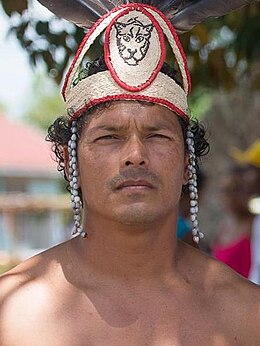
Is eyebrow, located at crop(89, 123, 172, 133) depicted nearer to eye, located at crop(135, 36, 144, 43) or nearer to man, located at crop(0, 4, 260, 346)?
man, located at crop(0, 4, 260, 346)

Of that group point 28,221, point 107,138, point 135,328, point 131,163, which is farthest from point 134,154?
point 28,221

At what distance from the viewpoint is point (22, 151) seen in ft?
109

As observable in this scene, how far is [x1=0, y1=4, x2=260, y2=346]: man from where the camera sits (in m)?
3.11

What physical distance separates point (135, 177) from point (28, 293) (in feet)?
1.81

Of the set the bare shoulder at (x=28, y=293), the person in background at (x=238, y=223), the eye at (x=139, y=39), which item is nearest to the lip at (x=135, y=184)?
the bare shoulder at (x=28, y=293)

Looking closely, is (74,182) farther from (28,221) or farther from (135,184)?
(28,221)

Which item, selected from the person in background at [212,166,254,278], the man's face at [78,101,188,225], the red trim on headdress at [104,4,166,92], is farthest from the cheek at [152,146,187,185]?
the person in background at [212,166,254,278]

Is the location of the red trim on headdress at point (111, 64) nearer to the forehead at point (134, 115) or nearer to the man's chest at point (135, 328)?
the forehead at point (134, 115)

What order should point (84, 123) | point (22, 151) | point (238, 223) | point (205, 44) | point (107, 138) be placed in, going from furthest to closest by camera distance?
point (22, 151) → point (238, 223) → point (205, 44) → point (84, 123) → point (107, 138)

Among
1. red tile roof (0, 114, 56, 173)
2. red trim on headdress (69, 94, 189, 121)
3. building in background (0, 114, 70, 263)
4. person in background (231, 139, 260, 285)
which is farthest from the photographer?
red tile roof (0, 114, 56, 173)

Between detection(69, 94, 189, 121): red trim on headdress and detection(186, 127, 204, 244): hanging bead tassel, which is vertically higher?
detection(69, 94, 189, 121): red trim on headdress

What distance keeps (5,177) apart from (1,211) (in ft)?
49.8

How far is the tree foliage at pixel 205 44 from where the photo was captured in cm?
513

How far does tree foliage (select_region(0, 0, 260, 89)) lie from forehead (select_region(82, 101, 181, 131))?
0.76 metres
